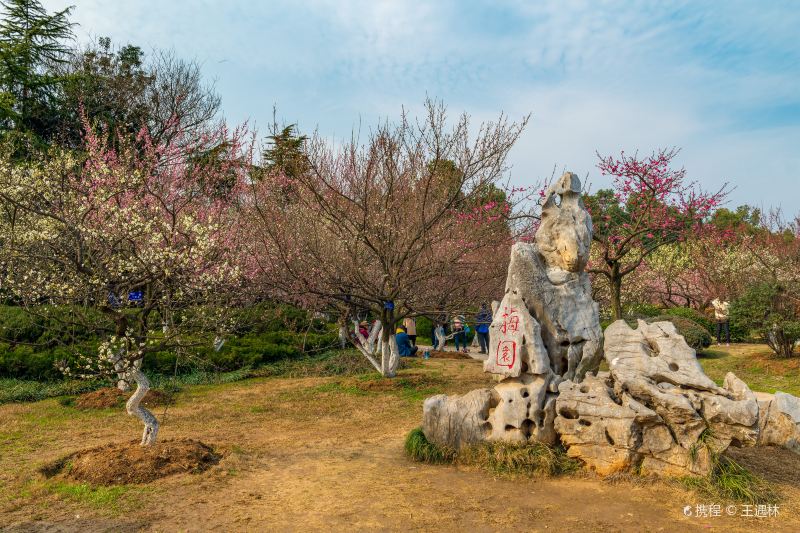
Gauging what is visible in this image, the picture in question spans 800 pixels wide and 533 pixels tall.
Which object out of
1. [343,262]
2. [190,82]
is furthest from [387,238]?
[190,82]

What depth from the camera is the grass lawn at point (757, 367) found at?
38.5ft

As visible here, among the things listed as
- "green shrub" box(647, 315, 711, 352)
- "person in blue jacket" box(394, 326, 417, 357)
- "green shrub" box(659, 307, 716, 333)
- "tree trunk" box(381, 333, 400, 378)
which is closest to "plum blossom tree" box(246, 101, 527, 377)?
"tree trunk" box(381, 333, 400, 378)

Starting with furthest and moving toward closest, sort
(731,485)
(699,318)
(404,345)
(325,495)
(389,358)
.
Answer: (699,318) → (404,345) → (389,358) → (325,495) → (731,485)

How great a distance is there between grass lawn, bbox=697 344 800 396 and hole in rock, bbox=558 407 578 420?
283 inches

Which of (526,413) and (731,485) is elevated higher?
(526,413)

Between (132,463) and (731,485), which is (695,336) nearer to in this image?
(731,485)

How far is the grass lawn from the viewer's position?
11727 millimetres

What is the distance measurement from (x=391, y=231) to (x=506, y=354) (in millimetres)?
4147

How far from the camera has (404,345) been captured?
15.3 meters

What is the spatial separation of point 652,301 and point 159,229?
21.5 m

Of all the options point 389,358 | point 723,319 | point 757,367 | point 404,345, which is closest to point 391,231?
point 389,358

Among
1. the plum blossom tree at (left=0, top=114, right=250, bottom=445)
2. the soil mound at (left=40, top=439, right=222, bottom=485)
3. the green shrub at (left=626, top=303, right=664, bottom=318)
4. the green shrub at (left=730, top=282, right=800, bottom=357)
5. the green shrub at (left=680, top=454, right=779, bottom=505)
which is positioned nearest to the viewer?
the green shrub at (left=680, top=454, right=779, bottom=505)

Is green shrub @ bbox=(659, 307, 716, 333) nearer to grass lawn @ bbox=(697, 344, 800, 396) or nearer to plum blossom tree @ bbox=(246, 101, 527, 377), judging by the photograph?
grass lawn @ bbox=(697, 344, 800, 396)

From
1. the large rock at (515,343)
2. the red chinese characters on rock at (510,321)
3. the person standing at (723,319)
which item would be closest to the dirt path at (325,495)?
the large rock at (515,343)
